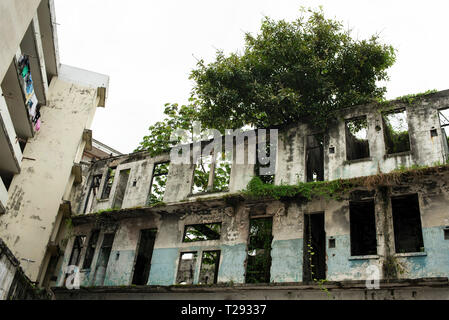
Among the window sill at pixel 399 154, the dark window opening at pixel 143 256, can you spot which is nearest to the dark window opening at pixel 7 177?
the dark window opening at pixel 143 256

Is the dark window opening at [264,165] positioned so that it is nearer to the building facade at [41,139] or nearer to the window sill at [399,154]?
the window sill at [399,154]

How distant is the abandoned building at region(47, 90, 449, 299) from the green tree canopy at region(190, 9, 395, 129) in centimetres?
123

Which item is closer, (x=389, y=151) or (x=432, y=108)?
(x=432, y=108)

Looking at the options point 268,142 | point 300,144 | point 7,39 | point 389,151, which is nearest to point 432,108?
point 389,151

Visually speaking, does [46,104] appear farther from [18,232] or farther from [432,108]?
[432,108]

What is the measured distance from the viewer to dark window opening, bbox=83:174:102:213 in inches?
783

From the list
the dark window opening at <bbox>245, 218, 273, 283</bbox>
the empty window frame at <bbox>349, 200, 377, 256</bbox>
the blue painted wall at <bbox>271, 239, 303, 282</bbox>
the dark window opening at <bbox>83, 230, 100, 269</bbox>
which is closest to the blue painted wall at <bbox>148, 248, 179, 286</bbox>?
the dark window opening at <bbox>245, 218, 273, 283</bbox>

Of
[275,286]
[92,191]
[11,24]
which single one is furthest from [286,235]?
[92,191]

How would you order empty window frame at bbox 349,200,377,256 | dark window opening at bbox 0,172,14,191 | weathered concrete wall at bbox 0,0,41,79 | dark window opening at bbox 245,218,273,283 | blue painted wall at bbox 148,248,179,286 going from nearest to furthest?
weathered concrete wall at bbox 0,0,41,79 → blue painted wall at bbox 148,248,179,286 → empty window frame at bbox 349,200,377,256 → dark window opening at bbox 245,218,273,283 → dark window opening at bbox 0,172,14,191

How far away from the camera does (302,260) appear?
501 inches

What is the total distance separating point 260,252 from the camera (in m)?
18.0

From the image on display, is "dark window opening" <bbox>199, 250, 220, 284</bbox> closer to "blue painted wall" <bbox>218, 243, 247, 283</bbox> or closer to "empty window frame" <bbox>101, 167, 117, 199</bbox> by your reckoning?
"empty window frame" <bbox>101, 167, 117, 199</bbox>
